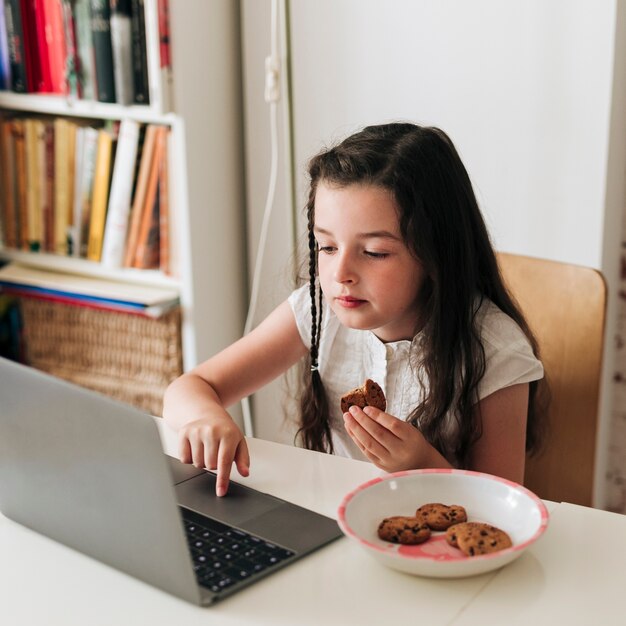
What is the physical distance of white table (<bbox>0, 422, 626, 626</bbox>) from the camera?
877 mm

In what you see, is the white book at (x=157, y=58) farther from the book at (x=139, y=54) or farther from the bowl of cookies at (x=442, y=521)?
the bowl of cookies at (x=442, y=521)

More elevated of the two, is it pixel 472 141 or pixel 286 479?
pixel 472 141

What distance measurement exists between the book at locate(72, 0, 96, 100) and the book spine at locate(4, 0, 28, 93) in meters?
0.16

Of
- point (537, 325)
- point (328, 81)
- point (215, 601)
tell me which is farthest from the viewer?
point (328, 81)

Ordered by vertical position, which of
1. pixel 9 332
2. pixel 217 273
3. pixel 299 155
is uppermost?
pixel 299 155

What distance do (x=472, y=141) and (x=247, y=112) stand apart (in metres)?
0.55

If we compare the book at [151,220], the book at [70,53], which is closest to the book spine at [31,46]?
the book at [70,53]

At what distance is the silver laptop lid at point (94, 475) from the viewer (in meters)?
0.85

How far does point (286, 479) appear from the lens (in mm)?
1165

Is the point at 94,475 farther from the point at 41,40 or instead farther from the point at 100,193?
the point at 41,40

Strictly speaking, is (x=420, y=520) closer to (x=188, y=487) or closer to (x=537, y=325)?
(x=188, y=487)

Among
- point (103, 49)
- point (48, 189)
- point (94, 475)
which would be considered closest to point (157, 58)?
point (103, 49)

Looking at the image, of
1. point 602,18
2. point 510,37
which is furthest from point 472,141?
point 602,18

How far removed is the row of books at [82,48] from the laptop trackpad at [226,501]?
3.87 ft
